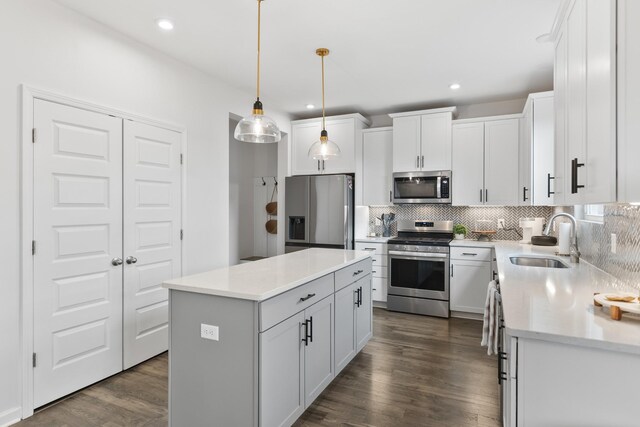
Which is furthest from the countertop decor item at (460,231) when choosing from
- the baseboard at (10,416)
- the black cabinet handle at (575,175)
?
the baseboard at (10,416)

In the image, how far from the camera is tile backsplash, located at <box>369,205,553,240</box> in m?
4.72

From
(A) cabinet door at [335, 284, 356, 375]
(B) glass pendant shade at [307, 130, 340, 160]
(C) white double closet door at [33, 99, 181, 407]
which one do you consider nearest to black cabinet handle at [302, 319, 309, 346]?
(A) cabinet door at [335, 284, 356, 375]

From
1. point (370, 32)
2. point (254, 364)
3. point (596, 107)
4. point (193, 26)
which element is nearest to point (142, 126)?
point (193, 26)

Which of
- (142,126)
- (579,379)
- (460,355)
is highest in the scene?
(142,126)

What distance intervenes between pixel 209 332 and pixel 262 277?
1.47 ft

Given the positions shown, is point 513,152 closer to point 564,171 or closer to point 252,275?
point 564,171

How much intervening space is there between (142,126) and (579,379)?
3328mm

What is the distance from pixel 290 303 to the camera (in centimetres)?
211

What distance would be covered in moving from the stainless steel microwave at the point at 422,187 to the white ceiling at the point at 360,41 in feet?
3.36

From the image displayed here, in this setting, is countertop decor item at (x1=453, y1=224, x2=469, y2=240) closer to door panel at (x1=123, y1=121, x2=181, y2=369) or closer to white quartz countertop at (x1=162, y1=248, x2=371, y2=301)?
white quartz countertop at (x1=162, y1=248, x2=371, y2=301)

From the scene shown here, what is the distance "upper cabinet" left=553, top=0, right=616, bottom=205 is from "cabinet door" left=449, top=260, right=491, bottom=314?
231 cm

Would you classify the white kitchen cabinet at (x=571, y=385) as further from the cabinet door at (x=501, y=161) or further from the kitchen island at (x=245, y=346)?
the cabinet door at (x=501, y=161)

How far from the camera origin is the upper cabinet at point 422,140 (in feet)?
15.6

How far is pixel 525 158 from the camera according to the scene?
420 cm
